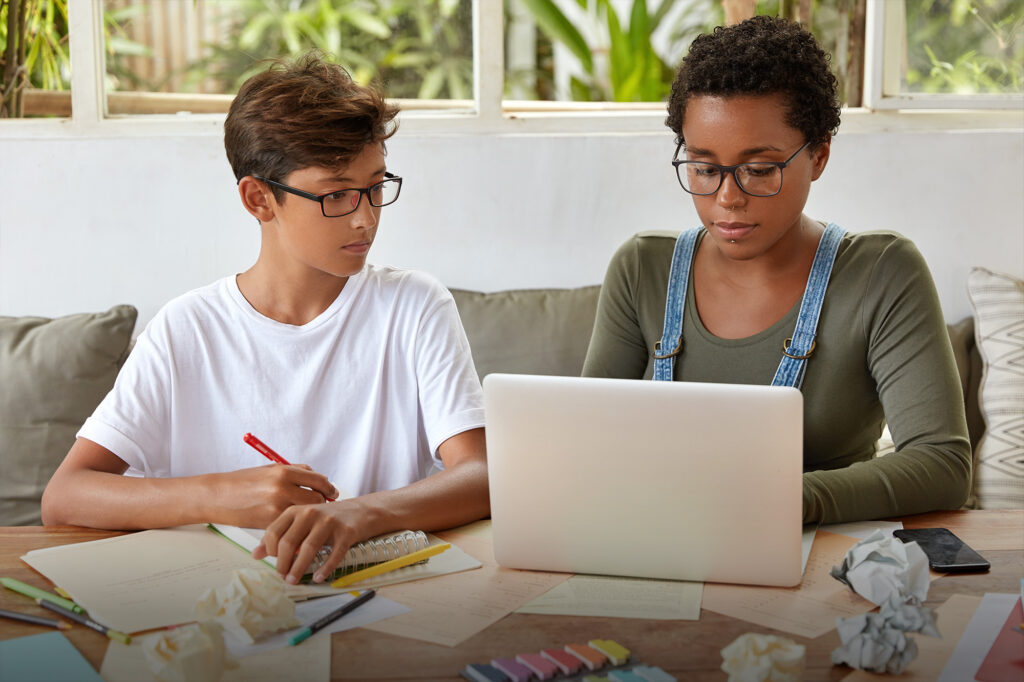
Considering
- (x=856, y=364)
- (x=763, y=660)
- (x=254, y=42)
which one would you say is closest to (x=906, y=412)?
(x=856, y=364)

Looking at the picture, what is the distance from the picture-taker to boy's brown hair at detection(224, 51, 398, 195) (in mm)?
1605

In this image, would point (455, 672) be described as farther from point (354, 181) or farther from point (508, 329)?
point (508, 329)

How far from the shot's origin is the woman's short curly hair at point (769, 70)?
4.93 feet

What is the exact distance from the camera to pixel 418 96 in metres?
2.79

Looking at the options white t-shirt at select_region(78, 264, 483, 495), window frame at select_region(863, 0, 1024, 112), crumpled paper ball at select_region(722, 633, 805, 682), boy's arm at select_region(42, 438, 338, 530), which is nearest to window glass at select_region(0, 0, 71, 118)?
white t-shirt at select_region(78, 264, 483, 495)

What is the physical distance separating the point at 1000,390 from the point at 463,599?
1.61 meters

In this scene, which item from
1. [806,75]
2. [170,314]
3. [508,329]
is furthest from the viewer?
[508,329]

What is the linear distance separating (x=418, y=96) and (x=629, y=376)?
1.36 metres

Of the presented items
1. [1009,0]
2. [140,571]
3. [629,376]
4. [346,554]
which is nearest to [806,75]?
[629,376]

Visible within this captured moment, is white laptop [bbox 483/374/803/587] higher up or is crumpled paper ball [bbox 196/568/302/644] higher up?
white laptop [bbox 483/374/803/587]

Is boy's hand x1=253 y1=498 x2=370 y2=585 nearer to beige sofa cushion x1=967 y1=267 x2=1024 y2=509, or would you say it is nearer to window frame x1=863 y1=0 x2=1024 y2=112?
beige sofa cushion x1=967 y1=267 x2=1024 y2=509

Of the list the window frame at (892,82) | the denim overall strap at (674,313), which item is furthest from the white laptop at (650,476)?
the window frame at (892,82)

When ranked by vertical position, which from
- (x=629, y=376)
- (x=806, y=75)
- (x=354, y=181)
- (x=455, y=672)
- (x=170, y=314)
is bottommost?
(x=455, y=672)

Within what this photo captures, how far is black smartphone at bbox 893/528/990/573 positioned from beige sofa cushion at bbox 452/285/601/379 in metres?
1.12
